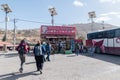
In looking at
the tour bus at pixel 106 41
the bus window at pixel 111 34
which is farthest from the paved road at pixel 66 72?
the bus window at pixel 111 34

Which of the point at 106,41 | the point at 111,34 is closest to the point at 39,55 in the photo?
the point at 111,34

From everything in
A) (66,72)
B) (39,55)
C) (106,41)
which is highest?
(106,41)

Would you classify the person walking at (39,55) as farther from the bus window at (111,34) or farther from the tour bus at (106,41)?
the bus window at (111,34)

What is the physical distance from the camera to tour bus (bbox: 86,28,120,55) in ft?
78.6

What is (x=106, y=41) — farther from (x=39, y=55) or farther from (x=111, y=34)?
(x=39, y=55)

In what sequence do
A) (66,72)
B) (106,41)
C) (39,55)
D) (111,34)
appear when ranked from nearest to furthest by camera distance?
(39,55)
(66,72)
(111,34)
(106,41)

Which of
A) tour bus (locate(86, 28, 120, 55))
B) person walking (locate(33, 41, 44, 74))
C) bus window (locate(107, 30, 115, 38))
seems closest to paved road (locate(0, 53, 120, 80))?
person walking (locate(33, 41, 44, 74))

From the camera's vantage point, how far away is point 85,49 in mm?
31031

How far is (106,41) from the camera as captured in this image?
26547 millimetres

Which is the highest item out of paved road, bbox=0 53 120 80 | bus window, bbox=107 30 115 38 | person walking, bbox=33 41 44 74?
bus window, bbox=107 30 115 38

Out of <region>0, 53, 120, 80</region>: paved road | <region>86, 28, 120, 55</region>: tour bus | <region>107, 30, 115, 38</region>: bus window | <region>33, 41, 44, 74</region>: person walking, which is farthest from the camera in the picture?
<region>107, 30, 115, 38</region>: bus window

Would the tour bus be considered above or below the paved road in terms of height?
above

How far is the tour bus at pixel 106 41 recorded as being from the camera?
24.0 metres

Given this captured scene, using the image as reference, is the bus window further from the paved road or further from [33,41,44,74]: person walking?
[33,41,44,74]: person walking
